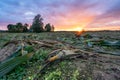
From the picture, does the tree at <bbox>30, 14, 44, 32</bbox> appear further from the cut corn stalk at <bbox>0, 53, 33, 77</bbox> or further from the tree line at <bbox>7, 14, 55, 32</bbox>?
the cut corn stalk at <bbox>0, 53, 33, 77</bbox>

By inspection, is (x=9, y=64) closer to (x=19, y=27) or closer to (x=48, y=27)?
(x=48, y=27)

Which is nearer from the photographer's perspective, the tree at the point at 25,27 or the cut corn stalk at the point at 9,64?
the cut corn stalk at the point at 9,64

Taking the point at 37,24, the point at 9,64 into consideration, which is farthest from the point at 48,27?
the point at 9,64

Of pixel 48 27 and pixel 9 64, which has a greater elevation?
pixel 48 27

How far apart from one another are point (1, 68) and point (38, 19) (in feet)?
91.0

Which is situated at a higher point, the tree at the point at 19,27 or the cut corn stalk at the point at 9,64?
the tree at the point at 19,27


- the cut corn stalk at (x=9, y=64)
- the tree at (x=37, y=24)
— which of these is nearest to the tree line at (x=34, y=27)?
the tree at (x=37, y=24)

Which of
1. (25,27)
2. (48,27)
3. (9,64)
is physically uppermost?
(25,27)

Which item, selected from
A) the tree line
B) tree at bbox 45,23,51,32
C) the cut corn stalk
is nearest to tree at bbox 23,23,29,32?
the tree line

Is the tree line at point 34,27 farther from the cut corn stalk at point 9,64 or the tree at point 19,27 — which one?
the cut corn stalk at point 9,64

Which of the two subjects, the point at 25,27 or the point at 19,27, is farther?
the point at 25,27

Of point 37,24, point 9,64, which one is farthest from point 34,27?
point 9,64

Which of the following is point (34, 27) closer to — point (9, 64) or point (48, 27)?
point (48, 27)

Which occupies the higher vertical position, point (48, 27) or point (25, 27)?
point (25, 27)
